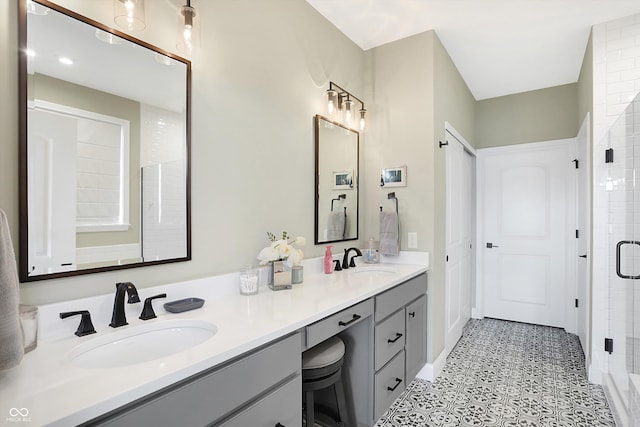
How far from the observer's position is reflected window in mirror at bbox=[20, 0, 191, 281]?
3.61 ft

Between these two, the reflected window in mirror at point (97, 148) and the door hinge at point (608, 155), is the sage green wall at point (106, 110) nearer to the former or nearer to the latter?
the reflected window in mirror at point (97, 148)

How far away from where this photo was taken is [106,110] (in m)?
1.28

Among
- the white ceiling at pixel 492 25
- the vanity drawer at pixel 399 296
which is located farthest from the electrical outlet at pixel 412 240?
the white ceiling at pixel 492 25

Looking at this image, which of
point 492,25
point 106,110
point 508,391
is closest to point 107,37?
point 106,110

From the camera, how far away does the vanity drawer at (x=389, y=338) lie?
1938 mm

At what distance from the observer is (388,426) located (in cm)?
200

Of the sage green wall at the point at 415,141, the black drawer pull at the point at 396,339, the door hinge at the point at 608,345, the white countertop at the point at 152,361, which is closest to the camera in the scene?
the white countertop at the point at 152,361

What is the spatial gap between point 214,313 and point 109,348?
14.7 inches

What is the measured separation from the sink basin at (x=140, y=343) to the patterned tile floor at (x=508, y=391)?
4.45 ft

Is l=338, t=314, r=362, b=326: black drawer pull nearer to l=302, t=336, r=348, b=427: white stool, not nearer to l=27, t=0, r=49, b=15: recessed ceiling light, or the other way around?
l=302, t=336, r=348, b=427: white stool

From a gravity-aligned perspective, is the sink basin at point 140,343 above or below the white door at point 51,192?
below

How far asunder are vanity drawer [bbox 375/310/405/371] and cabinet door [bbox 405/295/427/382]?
11 cm

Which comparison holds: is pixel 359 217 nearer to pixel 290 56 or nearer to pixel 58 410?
pixel 290 56

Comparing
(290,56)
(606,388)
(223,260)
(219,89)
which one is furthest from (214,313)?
(606,388)
